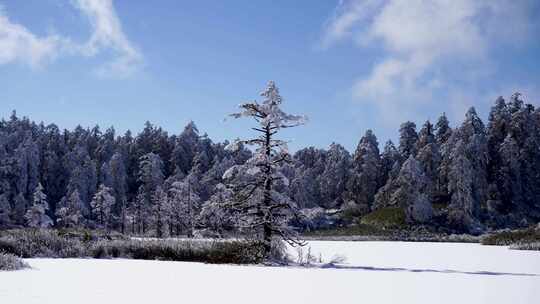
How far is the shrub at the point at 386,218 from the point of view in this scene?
249 ft

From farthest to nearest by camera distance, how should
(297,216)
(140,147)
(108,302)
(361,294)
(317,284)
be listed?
(140,147) < (297,216) < (317,284) < (361,294) < (108,302)

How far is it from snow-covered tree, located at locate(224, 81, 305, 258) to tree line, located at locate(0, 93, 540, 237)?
41696mm

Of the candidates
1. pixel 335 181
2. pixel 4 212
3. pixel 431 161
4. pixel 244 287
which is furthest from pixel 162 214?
pixel 244 287

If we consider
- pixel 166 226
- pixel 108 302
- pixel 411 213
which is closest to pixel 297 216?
pixel 108 302

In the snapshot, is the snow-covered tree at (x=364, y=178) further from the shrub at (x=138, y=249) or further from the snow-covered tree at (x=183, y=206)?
the shrub at (x=138, y=249)

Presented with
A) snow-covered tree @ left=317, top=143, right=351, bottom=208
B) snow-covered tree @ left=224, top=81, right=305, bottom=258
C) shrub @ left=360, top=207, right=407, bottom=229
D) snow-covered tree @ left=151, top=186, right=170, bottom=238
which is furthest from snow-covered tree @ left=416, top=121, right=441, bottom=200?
snow-covered tree @ left=224, top=81, right=305, bottom=258

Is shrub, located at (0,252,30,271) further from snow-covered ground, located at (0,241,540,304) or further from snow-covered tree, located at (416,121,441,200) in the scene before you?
snow-covered tree, located at (416,121,441,200)

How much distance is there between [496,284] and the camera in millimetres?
13438

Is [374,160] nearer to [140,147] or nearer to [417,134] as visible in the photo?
[417,134]

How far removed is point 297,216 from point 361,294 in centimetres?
1154

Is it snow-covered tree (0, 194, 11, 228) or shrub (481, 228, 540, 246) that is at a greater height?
snow-covered tree (0, 194, 11, 228)

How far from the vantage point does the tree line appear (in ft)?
252

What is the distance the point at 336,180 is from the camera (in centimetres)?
10044

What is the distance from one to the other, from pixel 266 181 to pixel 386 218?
196 feet
